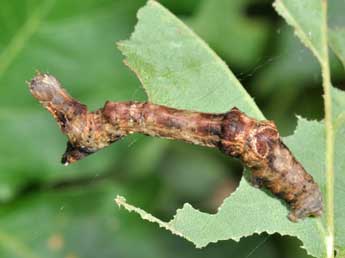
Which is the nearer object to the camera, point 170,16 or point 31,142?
point 170,16

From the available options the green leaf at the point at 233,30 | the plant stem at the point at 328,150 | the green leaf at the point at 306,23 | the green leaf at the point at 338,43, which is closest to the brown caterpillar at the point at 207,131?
the plant stem at the point at 328,150

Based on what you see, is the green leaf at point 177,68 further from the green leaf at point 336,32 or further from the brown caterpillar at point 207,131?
the green leaf at point 336,32

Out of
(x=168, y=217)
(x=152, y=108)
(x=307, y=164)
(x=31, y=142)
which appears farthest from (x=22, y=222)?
(x=307, y=164)

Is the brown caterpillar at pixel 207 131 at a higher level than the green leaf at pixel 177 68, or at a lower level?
lower

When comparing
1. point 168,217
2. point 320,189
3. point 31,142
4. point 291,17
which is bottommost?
point 168,217

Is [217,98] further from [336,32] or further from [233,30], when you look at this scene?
[233,30]

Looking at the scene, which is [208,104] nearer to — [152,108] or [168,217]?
[152,108]

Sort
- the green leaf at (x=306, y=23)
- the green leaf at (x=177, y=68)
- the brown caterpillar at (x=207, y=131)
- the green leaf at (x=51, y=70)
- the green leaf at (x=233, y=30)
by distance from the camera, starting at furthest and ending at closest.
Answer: the green leaf at (x=233, y=30)
the green leaf at (x=51, y=70)
the green leaf at (x=306, y=23)
the green leaf at (x=177, y=68)
the brown caterpillar at (x=207, y=131)
